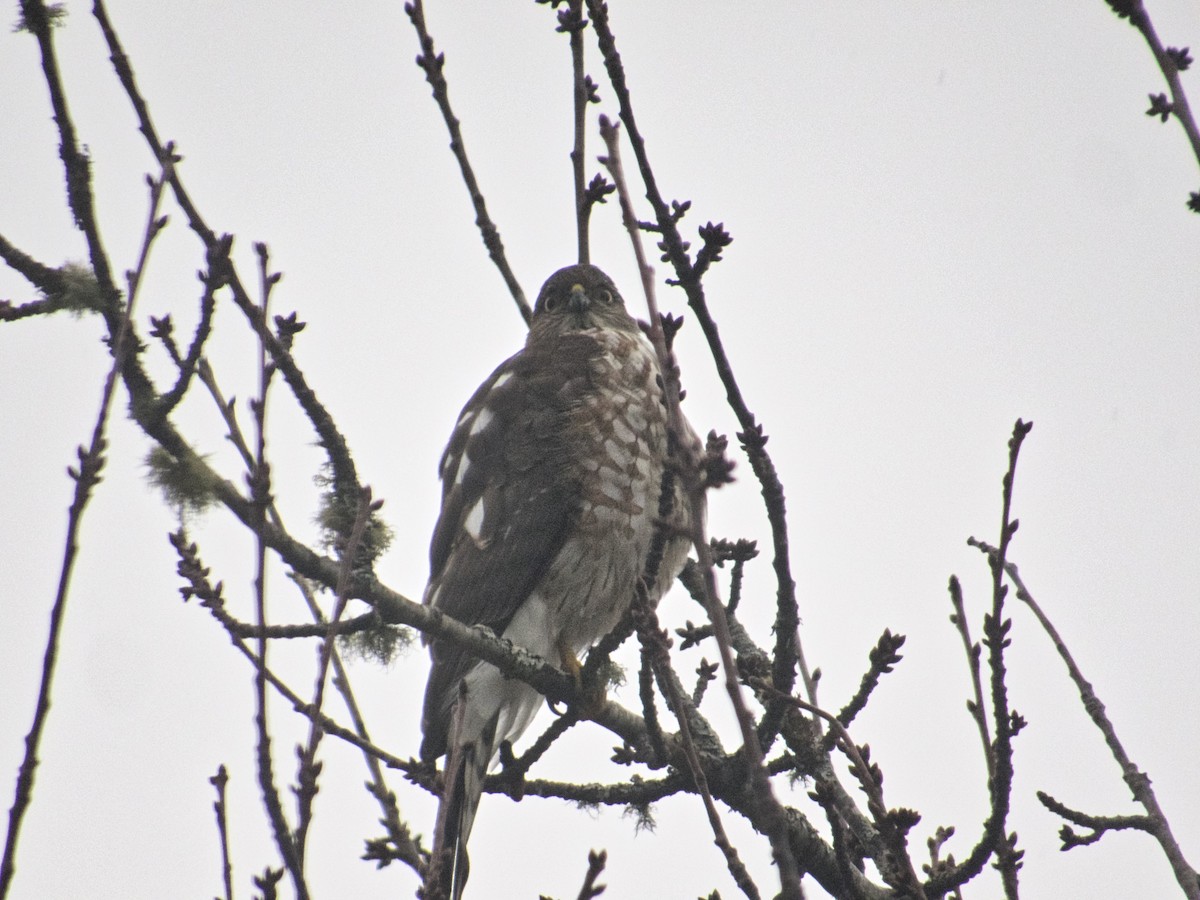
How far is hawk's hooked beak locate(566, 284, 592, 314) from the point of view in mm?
5812

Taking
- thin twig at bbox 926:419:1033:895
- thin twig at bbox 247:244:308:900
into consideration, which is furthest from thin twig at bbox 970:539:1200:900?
thin twig at bbox 247:244:308:900

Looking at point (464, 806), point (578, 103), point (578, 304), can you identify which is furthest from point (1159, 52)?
point (578, 304)

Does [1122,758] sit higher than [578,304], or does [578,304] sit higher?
[578,304]

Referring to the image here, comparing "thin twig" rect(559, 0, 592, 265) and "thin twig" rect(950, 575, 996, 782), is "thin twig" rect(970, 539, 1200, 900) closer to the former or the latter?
"thin twig" rect(950, 575, 996, 782)

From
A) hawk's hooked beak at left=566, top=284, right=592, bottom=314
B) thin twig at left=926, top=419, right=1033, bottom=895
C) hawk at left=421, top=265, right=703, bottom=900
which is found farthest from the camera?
hawk's hooked beak at left=566, top=284, right=592, bottom=314

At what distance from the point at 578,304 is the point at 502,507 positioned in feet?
5.28

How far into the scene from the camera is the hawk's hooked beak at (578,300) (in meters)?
5.81

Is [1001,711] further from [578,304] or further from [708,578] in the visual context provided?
[578,304]

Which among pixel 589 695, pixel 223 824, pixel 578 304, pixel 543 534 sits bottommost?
pixel 223 824

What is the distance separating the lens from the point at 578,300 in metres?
5.81

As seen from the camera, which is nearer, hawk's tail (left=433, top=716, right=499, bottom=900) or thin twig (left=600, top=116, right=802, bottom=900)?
thin twig (left=600, top=116, right=802, bottom=900)

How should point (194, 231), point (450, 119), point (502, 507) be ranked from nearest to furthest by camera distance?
point (194, 231), point (450, 119), point (502, 507)

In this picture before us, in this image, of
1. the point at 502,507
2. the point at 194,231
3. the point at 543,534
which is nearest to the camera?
the point at 194,231

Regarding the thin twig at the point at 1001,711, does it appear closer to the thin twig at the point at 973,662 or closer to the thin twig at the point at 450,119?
the thin twig at the point at 973,662
